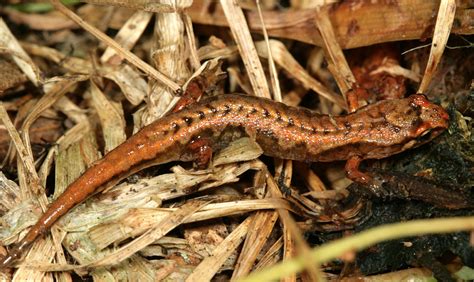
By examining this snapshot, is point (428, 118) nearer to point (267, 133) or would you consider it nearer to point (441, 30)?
point (441, 30)

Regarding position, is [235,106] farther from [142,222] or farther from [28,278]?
[28,278]

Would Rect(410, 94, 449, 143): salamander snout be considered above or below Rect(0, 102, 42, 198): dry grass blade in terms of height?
below

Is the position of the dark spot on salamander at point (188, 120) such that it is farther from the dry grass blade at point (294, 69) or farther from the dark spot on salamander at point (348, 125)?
the dark spot on salamander at point (348, 125)

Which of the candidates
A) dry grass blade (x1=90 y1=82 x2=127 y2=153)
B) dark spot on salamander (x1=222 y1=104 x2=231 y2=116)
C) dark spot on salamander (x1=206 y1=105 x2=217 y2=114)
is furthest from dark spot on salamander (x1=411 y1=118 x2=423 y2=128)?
dry grass blade (x1=90 y1=82 x2=127 y2=153)

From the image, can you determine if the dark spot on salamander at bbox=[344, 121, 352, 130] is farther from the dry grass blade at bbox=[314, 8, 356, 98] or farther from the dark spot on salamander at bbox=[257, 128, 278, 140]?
the dark spot on salamander at bbox=[257, 128, 278, 140]

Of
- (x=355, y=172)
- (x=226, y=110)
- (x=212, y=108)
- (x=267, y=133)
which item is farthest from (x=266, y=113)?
(x=355, y=172)

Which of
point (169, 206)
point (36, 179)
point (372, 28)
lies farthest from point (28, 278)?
point (372, 28)
